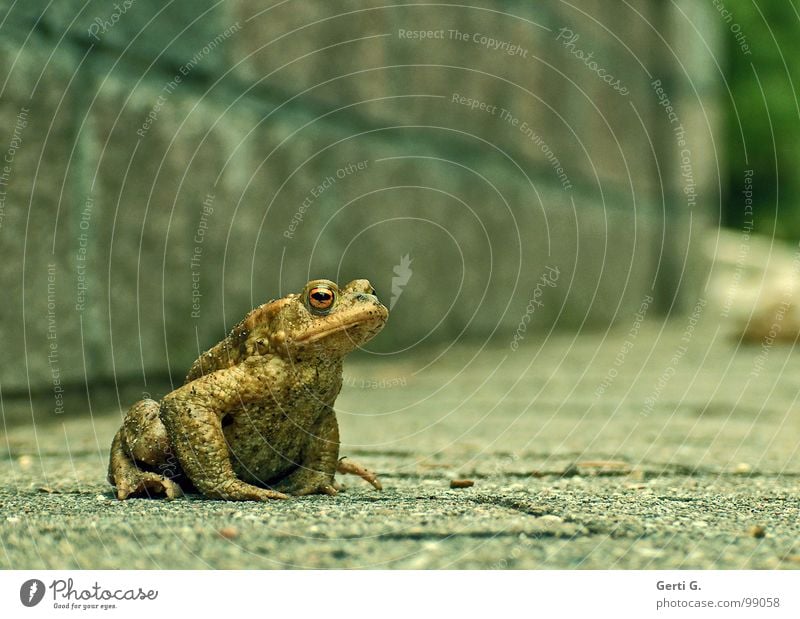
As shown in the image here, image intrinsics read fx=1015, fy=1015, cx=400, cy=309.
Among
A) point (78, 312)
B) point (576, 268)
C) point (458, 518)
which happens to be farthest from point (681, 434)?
point (576, 268)

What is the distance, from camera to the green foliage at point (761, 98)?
45.5 ft

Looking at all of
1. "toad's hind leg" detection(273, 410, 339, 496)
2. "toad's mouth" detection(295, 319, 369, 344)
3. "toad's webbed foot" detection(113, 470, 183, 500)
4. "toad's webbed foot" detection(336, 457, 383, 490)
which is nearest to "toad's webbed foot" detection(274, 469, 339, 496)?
"toad's hind leg" detection(273, 410, 339, 496)

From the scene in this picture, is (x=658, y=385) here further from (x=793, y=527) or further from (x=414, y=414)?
(x=793, y=527)

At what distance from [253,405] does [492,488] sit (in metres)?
0.78

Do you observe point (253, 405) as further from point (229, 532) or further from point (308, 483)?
point (229, 532)

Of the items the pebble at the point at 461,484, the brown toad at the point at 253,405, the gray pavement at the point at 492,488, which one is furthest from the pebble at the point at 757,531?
the brown toad at the point at 253,405

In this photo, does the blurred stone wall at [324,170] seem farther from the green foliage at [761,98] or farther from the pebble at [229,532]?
the green foliage at [761,98]

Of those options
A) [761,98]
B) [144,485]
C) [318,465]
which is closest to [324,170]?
[318,465]

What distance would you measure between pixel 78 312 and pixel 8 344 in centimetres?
44

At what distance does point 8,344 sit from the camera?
4.26 metres

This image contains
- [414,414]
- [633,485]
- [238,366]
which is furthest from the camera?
[414,414]

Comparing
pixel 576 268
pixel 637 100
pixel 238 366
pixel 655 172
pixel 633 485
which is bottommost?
pixel 633 485

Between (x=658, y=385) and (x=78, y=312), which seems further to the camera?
(x=658, y=385)

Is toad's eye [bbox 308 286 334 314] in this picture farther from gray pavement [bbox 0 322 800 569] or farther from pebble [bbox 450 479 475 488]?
pebble [bbox 450 479 475 488]
